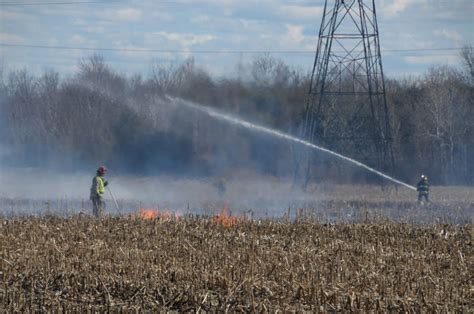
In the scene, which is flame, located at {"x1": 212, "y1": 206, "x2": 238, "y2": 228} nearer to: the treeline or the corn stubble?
the corn stubble

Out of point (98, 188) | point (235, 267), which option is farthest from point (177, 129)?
point (235, 267)

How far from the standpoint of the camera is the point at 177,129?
4425 centimetres

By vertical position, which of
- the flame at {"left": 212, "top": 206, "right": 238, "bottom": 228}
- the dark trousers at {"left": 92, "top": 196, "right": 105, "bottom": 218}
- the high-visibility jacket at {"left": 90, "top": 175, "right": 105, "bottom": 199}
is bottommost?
the dark trousers at {"left": 92, "top": 196, "right": 105, "bottom": 218}

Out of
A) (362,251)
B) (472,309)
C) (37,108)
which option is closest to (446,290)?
(472,309)

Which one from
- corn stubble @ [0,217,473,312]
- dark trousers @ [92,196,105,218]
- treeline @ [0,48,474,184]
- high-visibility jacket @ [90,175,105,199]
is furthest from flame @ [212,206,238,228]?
treeline @ [0,48,474,184]

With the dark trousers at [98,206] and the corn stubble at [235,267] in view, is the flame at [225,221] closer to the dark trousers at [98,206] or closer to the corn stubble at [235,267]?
the corn stubble at [235,267]

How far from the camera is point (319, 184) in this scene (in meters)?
42.5

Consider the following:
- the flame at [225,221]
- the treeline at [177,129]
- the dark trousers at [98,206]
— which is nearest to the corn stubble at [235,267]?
the flame at [225,221]

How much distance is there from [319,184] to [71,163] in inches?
465

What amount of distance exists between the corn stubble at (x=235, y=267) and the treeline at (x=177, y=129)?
71.0ft

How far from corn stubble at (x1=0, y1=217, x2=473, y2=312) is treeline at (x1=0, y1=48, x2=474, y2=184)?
21.6 metres

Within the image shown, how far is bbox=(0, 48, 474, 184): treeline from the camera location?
43562 mm

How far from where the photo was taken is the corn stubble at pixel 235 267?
13.7m

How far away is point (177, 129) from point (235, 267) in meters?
29.0
